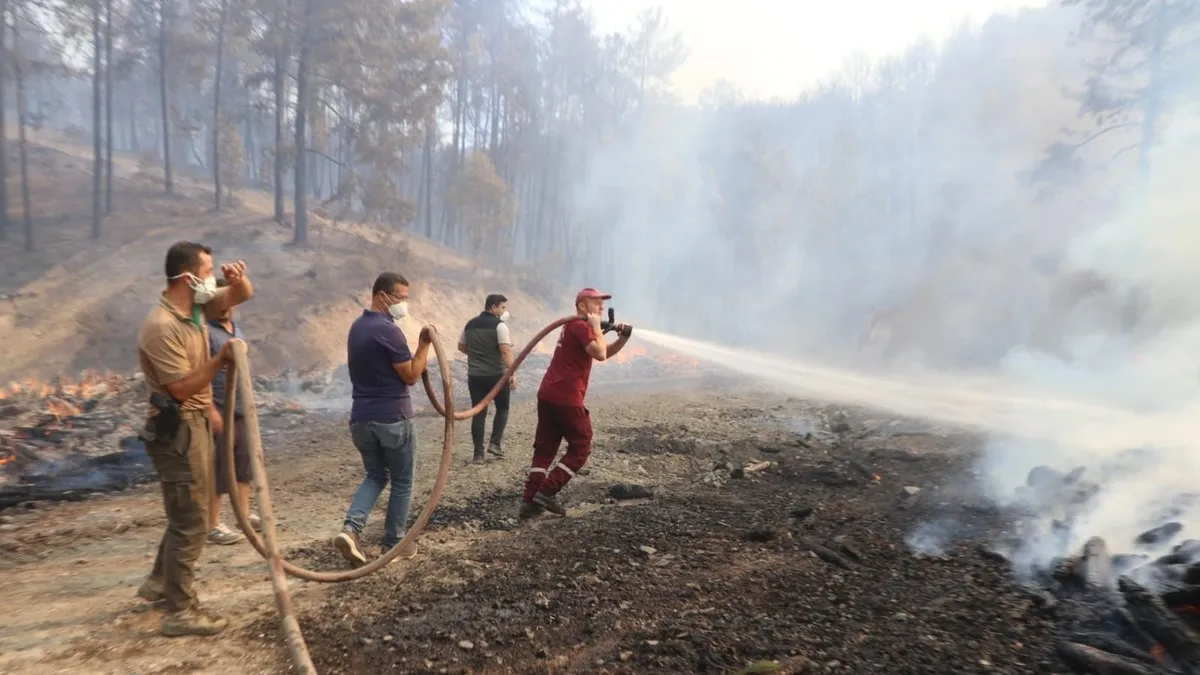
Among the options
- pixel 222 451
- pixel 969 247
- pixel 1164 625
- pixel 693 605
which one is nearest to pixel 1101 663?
pixel 1164 625

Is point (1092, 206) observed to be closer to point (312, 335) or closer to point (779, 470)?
point (779, 470)

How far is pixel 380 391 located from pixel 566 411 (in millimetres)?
1608

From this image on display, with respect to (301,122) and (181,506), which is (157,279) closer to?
(301,122)

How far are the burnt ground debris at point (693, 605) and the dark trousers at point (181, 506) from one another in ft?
1.51

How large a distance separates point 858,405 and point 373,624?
443 inches

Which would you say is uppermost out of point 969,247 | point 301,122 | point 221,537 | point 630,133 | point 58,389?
point 630,133

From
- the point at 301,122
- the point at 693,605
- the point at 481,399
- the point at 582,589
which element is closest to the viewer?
the point at 693,605

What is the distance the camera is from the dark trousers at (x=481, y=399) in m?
7.13

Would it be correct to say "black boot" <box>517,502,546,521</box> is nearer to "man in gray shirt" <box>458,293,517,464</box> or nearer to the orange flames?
"man in gray shirt" <box>458,293,517,464</box>

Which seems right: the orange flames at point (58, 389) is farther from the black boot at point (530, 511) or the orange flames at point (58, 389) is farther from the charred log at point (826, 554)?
the charred log at point (826, 554)

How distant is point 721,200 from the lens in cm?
4694

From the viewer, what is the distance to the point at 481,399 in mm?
7328

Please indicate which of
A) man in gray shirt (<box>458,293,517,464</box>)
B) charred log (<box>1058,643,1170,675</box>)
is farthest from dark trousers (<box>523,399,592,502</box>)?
charred log (<box>1058,643,1170,675</box>)

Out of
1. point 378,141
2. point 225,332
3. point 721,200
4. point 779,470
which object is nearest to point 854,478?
point 779,470
